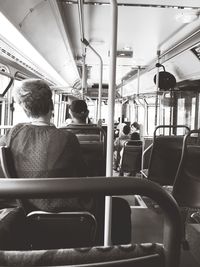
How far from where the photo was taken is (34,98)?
171 centimetres

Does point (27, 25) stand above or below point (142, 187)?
above

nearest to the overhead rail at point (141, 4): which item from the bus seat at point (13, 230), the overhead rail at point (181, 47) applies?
the overhead rail at point (181, 47)

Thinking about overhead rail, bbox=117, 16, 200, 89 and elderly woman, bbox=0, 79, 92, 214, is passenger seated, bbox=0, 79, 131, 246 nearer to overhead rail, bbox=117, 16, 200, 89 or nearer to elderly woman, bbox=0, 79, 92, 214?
elderly woman, bbox=0, 79, 92, 214

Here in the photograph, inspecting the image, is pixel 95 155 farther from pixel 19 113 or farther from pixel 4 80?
pixel 19 113

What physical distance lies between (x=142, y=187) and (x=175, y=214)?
2.9 inches

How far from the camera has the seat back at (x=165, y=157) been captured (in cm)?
296

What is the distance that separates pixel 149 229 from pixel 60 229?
6.13 ft

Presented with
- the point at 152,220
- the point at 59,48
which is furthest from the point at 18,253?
the point at 59,48

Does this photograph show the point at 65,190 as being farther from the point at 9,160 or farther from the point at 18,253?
the point at 9,160

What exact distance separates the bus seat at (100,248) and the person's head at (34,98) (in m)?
1.19

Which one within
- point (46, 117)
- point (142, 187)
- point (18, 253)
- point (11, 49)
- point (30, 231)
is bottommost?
point (30, 231)

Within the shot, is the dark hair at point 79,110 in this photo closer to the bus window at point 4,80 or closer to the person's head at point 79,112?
the person's head at point 79,112

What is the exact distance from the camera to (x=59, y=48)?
5.34 meters

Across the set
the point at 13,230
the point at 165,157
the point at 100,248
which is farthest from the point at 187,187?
the point at 100,248
